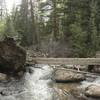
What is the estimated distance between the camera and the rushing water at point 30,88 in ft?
22.8

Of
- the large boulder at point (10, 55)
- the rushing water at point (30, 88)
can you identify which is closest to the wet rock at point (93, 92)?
the rushing water at point (30, 88)

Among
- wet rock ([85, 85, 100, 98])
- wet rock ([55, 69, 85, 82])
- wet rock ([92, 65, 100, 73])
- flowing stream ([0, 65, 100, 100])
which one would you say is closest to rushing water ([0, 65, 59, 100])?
flowing stream ([0, 65, 100, 100])

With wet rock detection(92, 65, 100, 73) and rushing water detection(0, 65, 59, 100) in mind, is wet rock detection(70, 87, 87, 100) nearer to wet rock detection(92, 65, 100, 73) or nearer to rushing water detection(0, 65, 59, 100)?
rushing water detection(0, 65, 59, 100)

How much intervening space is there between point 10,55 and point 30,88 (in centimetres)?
326

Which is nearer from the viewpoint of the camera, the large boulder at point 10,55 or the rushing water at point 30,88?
the rushing water at point 30,88

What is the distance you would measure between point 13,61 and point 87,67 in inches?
253

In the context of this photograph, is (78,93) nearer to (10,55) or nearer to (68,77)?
(68,77)

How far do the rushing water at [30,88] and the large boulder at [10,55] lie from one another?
125 cm

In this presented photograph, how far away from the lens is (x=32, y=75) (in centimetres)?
1059

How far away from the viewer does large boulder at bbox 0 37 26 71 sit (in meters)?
10.0

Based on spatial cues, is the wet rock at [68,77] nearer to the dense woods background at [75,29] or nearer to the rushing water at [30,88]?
the rushing water at [30,88]

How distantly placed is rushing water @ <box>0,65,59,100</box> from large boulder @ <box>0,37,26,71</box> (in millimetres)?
1246

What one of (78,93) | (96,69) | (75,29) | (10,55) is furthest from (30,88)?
(75,29)

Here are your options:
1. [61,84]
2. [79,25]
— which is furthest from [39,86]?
[79,25]
